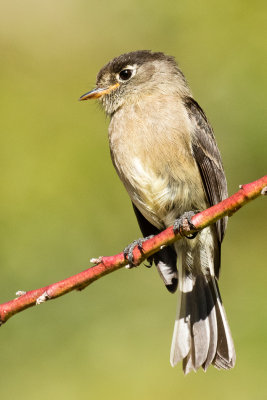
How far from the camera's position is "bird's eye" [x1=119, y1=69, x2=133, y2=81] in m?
5.13

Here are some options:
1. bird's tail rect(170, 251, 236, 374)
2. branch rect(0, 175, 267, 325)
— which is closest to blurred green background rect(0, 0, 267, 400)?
bird's tail rect(170, 251, 236, 374)

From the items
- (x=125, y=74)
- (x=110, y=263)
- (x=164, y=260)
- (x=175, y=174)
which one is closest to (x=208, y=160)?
(x=175, y=174)

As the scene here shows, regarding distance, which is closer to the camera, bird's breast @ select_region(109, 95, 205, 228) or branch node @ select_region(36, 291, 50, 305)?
branch node @ select_region(36, 291, 50, 305)

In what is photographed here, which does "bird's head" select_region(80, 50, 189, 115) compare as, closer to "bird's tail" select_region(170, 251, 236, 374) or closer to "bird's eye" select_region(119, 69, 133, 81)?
"bird's eye" select_region(119, 69, 133, 81)

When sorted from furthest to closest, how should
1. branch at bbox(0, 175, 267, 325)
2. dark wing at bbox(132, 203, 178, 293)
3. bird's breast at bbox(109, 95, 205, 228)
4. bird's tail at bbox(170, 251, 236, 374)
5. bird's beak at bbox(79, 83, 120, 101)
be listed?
bird's beak at bbox(79, 83, 120, 101)
dark wing at bbox(132, 203, 178, 293)
bird's tail at bbox(170, 251, 236, 374)
bird's breast at bbox(109, 95, 205, 228)
branch at bbox(0, 175, 267, 325)

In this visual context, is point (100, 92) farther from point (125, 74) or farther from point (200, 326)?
point (200, 326)

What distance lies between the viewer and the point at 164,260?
5.00 metres

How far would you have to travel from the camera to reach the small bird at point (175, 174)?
15.0 ft

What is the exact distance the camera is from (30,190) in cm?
536

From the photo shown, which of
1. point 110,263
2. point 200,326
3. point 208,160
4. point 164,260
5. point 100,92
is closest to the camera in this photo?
point 110,263

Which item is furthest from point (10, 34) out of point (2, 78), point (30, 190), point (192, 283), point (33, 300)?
point (33, 300)

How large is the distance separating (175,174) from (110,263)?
4.40 ft

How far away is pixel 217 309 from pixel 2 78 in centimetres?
225

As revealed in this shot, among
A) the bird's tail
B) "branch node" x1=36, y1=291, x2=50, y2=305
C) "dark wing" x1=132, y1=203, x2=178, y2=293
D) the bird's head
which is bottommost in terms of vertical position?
"branch node" x1=36, y1=291, x2=50, y2=305
